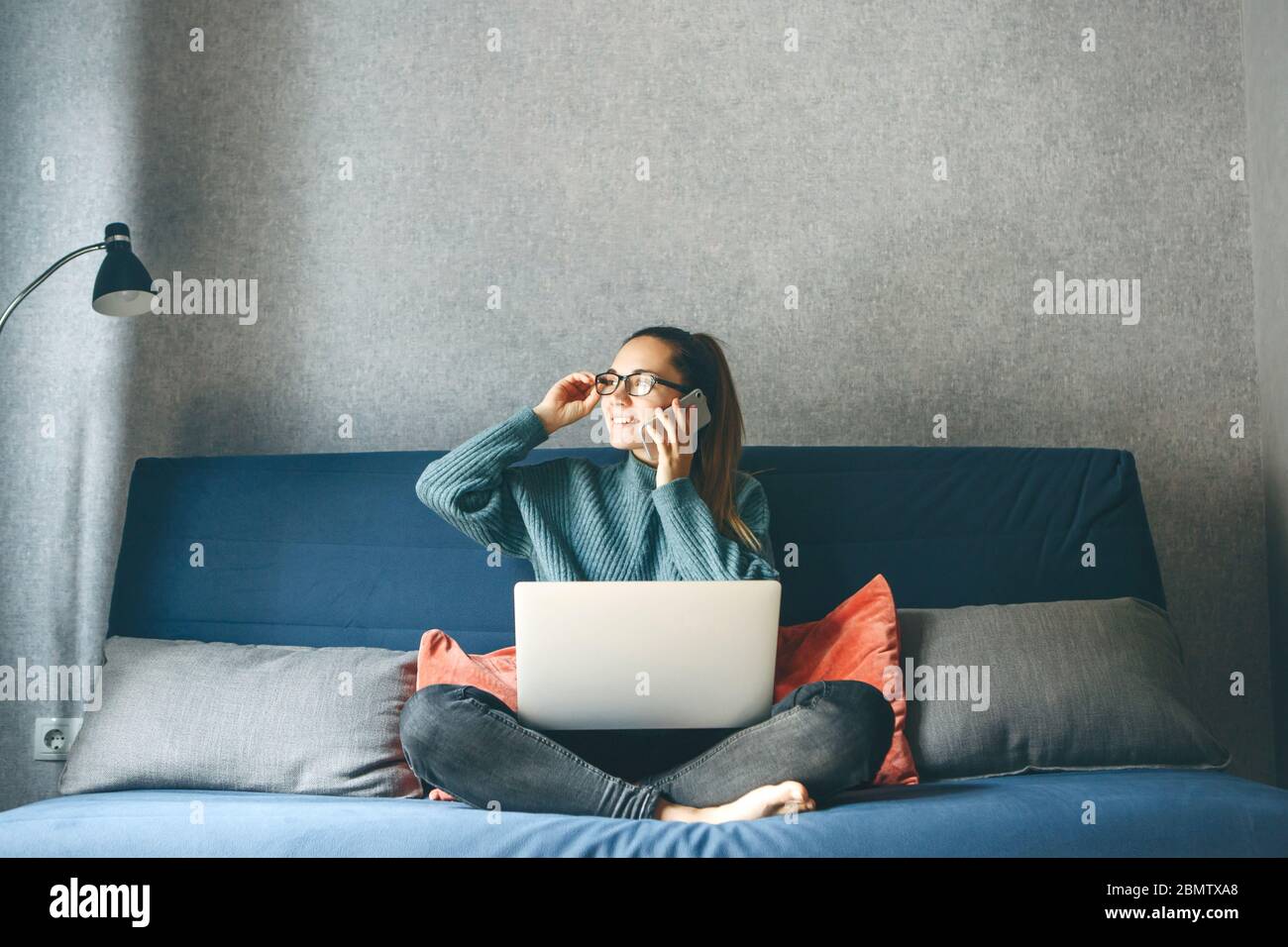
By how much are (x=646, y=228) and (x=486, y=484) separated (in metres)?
0.83

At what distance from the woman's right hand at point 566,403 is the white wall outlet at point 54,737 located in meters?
1.24

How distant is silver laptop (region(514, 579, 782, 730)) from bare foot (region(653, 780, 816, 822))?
0.12 metres

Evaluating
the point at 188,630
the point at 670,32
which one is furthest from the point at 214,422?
the point at 670,32

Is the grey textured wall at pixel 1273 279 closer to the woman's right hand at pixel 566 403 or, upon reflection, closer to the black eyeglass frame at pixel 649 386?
the black eyeglass frame at pixel 649 386

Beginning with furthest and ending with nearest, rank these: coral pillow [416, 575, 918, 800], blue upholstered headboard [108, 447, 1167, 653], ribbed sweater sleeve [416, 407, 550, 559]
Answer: blue upholstered headboard [108, 447, 1167, 653] → ribbed sweater sleeve [416, 407, 550, 559] → coral pillow [416, 575, 918, 800]

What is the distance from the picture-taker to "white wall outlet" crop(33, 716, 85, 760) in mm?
2344

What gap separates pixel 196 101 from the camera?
8.20 feet

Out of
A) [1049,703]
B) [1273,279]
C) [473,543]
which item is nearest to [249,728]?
[473,543]

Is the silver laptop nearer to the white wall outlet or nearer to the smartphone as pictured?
the smartphone

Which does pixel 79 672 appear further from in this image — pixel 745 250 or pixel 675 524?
pixel 745 250

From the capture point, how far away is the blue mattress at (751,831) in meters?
1.35

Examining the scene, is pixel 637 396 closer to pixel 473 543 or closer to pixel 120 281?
pixel 473 543

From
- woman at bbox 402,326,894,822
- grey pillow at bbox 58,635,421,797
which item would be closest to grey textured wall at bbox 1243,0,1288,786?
woman at bbox 402,326,894,822

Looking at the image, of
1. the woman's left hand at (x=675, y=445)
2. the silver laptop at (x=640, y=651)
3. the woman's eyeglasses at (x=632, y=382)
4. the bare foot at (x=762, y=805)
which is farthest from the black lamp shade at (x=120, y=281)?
the bare foot at (x=762, y=805)
